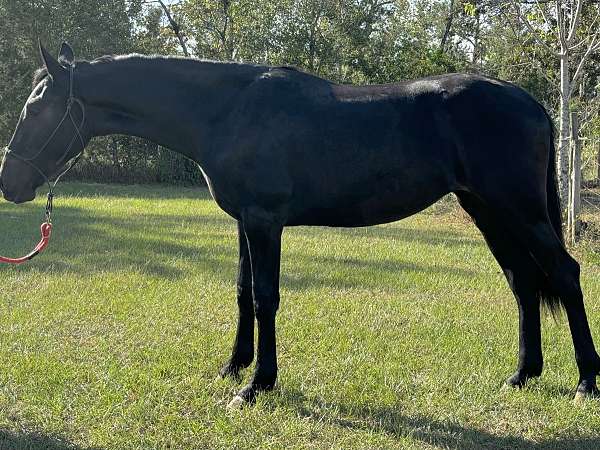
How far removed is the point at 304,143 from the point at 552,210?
162cm

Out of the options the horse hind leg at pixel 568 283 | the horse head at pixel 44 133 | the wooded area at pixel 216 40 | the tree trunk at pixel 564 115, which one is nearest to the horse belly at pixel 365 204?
the horse hind leg at pixel 568 283

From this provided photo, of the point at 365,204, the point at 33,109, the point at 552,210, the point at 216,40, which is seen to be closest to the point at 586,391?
the point at 552,210

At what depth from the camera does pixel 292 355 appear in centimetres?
442

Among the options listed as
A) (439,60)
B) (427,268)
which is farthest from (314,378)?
(439,60)

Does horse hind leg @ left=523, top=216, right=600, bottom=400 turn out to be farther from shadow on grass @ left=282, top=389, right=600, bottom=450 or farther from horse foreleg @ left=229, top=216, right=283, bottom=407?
horse foreleg @ left=229, top=216, right=283, bottom=407

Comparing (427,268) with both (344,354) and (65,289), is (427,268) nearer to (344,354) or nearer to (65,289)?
(344,354)

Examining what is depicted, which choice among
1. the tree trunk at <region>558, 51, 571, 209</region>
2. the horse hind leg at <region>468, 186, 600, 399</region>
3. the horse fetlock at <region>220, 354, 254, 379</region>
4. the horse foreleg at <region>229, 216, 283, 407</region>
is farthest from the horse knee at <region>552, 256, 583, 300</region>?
the tree trunk at <region>558, 51, 571, 209</region>

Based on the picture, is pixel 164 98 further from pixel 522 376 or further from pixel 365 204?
pixel 522 376

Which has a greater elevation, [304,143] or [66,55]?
[66,55]

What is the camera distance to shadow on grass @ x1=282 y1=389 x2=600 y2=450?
3131 mm

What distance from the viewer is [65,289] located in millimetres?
6109

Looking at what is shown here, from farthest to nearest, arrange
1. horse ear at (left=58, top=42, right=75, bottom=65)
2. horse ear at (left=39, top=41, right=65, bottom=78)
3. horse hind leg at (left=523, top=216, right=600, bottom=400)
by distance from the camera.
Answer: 1. horse ear at (left=58, top=42, right=75, bottom=65)
2. horse hind leg at (left=523, top=216, right=600, bottom=400)
3. horse ear at (left=39, top=41, right=65, bottom=78)

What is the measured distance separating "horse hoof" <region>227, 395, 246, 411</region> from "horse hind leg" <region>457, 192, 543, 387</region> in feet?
5.63

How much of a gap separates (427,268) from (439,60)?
9.94m
